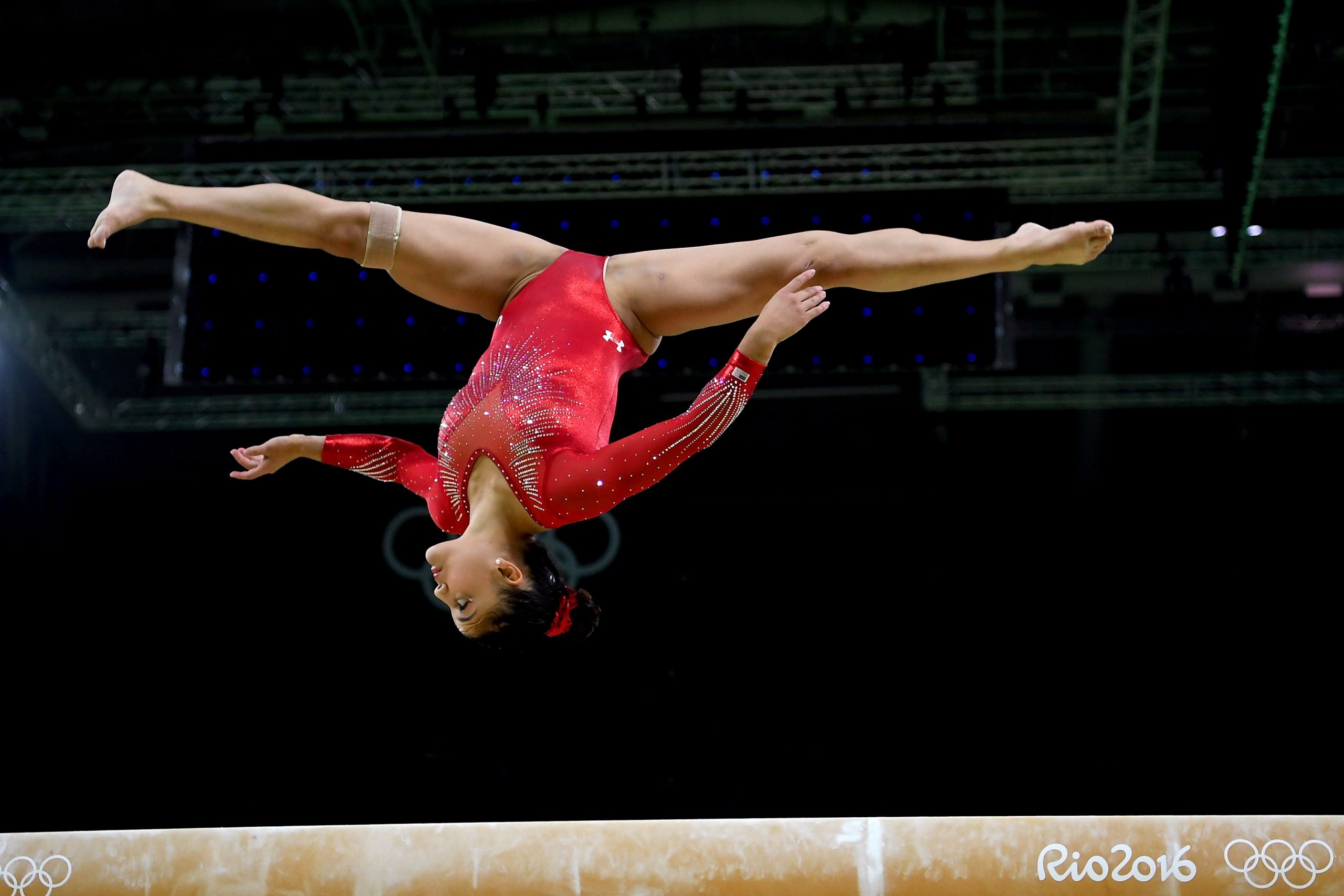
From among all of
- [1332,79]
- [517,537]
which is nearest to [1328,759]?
[1332,79]

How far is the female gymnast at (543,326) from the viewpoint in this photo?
3.20 metres

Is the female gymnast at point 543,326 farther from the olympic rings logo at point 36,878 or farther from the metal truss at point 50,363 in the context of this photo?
the metal truss at point 50,363

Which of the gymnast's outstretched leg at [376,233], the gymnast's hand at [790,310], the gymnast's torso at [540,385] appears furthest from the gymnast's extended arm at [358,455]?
the gymnast's hand at [790,310]

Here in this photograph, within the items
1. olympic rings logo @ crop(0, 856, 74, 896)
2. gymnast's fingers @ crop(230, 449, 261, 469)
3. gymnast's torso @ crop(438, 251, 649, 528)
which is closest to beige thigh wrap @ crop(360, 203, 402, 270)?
gymnast's torso @ crop(438, 251, 649, 528)

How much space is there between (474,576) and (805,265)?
1161 millimetres

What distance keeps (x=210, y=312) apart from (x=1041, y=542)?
5.82 metres

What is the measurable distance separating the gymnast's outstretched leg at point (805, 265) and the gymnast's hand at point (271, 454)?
3.31 feet

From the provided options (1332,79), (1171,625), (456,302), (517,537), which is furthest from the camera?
(1171,625)

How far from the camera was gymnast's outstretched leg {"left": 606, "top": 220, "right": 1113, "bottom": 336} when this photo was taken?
10.8 feet

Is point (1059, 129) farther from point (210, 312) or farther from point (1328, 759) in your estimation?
point (210, 312)

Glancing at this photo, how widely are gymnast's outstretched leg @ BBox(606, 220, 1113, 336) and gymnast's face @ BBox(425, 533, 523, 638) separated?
810 mm

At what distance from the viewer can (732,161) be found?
26.5 feet

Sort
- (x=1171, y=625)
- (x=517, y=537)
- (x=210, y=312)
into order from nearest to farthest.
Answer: (x=517, y=537) → (x=210, y=312) → (x=1171, y=625)

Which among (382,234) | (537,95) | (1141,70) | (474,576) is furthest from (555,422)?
(537,95)
